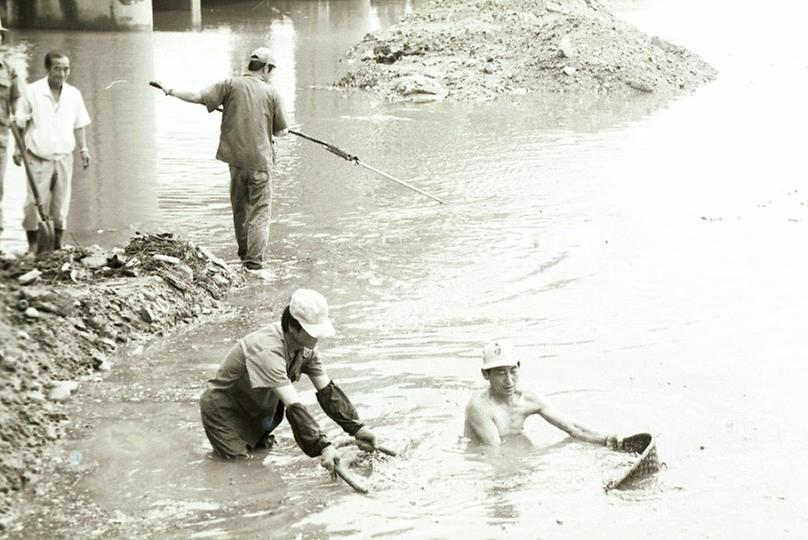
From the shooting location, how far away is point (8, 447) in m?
7.00

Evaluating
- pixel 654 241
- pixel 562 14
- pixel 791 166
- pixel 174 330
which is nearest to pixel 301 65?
pixel 562 14

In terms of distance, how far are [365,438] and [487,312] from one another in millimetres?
3450

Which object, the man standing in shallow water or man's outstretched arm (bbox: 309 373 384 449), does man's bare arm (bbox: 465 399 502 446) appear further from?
the man standing in shallow water

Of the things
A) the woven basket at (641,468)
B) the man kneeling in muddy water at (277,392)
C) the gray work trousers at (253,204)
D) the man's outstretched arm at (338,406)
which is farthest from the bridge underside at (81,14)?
the woven basket at (641,468)

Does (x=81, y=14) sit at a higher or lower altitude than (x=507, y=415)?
higher

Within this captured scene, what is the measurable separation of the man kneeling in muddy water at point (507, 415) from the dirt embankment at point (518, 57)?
595 inches

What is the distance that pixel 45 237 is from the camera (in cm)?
1028

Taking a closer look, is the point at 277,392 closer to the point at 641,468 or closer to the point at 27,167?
the point at 641,468

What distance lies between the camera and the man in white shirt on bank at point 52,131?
33.1 feet

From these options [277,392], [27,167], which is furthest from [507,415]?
[27,167]

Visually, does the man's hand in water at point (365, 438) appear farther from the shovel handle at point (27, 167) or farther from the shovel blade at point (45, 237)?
the shovel blade at point (45, 237)

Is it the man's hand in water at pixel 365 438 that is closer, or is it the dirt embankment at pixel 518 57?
the man's hand in water at pixel 365 438

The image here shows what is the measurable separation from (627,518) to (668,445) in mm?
1139

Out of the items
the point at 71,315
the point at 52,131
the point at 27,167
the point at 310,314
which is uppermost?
the point at 52,131
